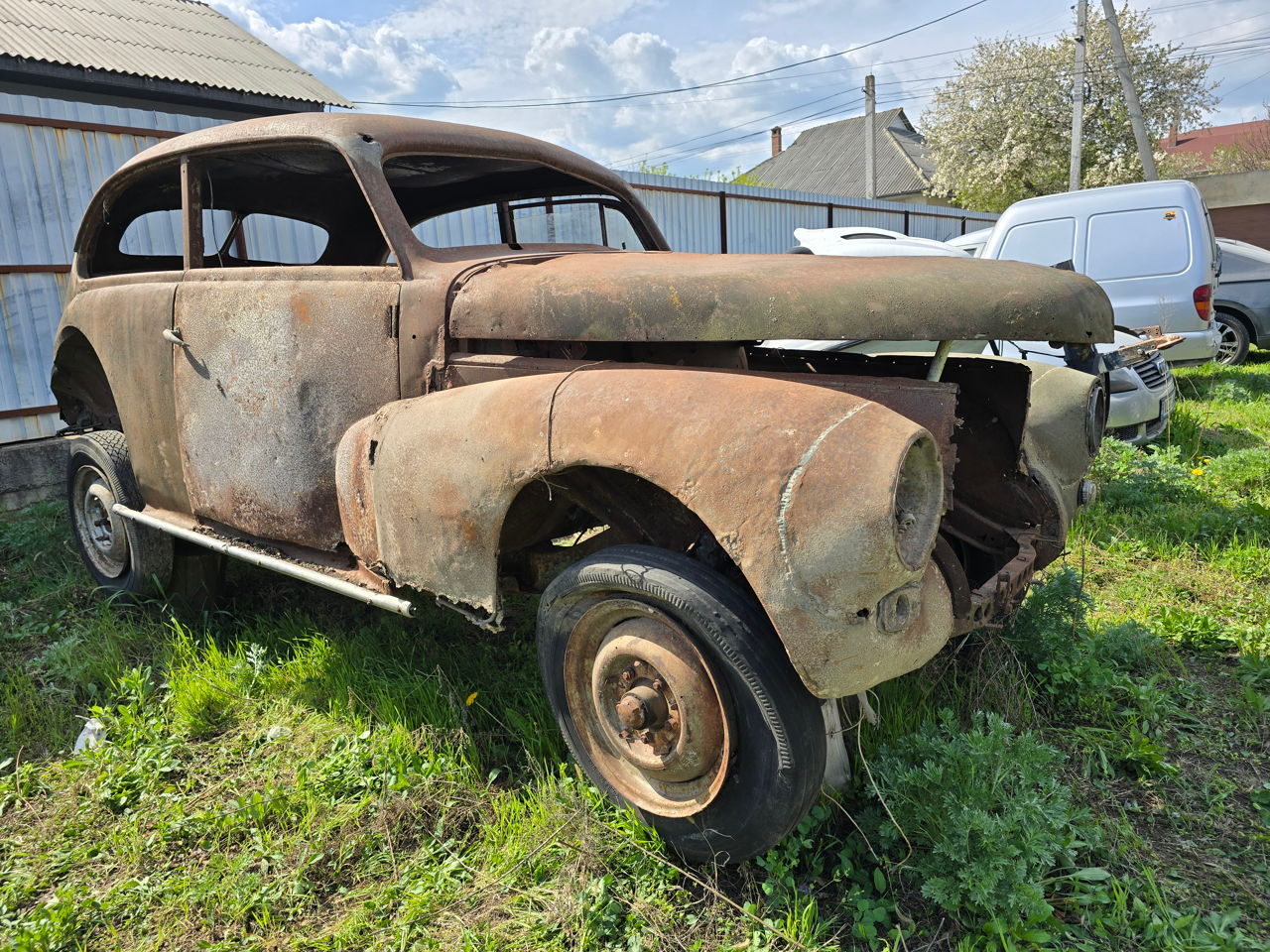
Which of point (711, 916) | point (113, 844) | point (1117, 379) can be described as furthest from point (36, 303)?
point (1117, 379)

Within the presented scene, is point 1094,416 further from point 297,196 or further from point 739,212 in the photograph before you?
point 739,212

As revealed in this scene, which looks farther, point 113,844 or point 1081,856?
point 113,844

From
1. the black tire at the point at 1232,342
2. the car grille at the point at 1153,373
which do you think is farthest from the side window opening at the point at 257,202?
the black tire at the point at 1232,342

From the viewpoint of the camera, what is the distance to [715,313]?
6.86ft

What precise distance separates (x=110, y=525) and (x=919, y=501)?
3.62 meters

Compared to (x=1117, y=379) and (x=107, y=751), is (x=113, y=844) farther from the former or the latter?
(x=1117, y=379)

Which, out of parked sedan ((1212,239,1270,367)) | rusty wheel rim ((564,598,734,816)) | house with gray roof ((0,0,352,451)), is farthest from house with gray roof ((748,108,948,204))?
rusty wheel rim ((564,598,734,816))

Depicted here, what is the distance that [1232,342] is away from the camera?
9.57m

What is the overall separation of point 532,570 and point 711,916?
3.59 feet

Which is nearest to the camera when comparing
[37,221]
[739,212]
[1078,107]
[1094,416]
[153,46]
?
[1094,416]

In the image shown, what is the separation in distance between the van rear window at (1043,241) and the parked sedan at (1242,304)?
108 inches

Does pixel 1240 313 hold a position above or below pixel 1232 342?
above

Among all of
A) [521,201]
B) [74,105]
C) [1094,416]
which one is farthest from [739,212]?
[1094,416]

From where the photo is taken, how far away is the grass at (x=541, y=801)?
1.94 meters
